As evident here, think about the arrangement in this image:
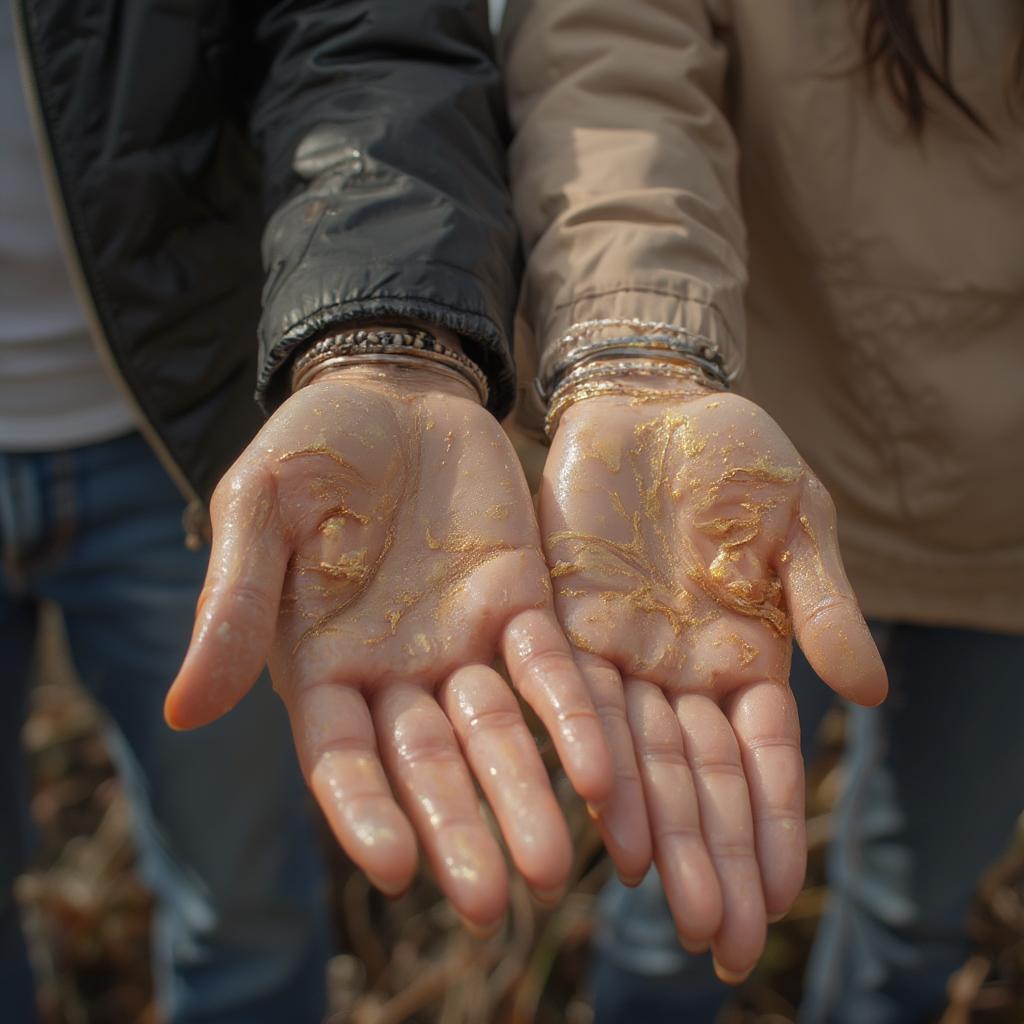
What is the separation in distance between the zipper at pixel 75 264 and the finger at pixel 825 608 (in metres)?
0.64

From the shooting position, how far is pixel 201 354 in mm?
1137

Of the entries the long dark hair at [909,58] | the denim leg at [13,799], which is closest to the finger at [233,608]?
the denim leg at [13,799]

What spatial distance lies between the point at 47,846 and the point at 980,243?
204 cm

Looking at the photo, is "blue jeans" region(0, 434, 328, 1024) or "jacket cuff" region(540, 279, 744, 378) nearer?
"jacket cuff" region(540, 279, 744, 378)

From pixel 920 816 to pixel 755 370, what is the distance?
0.67m

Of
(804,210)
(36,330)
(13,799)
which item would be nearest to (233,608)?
(36,330)

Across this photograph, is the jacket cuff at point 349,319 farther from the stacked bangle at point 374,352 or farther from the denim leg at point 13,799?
the denim leg at point 13,799

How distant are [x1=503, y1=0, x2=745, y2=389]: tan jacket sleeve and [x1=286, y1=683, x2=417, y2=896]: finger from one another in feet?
1.41

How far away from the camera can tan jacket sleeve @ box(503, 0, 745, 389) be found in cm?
101

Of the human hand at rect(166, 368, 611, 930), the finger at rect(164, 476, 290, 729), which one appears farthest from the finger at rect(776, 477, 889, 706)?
the finger at rect(164, 476, 290, 729)

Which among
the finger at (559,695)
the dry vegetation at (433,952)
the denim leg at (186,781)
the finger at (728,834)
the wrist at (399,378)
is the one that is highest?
the wrist at (399,378)

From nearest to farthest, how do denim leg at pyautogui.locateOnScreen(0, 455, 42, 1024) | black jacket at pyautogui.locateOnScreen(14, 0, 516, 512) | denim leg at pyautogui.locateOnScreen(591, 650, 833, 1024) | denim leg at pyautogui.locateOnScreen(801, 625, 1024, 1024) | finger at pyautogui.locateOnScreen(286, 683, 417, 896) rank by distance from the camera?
finger at pyautogui.locateOnScreen(286, 683, 417, 896)
black jacket at pyautogui.locateOnScreen(14, 0, 516, 512)
denim leg at pyautogui.locateOnScreen(0, 455, 42, 1024)
denim leg at pyautogui.locateOnScreen(801, 625, 1024, 1024)
denim leg at pyautogui.locateOnScreen(591, 650, 833, 1024)

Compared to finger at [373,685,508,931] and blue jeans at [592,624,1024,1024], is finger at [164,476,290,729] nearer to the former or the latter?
finger at [373,685,508,931]

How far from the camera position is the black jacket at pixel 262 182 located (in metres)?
0.96
